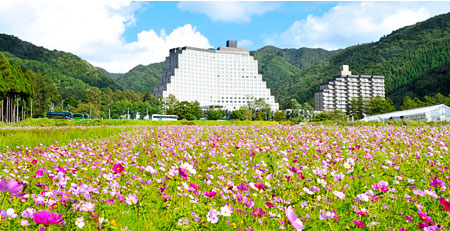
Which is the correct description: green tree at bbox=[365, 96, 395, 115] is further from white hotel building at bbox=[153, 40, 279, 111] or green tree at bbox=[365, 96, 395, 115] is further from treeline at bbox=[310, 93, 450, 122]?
white hotel building at bbox=[153, 40, 279, 111]

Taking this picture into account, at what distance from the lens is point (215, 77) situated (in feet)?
575

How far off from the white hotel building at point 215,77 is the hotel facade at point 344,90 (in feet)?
88.7

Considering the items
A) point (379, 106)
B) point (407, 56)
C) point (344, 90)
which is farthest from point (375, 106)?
point (407, 56)

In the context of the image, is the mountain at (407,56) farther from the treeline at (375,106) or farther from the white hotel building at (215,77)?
the white hotel building at (215,77)

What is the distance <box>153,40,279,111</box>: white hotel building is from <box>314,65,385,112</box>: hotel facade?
27048 mm

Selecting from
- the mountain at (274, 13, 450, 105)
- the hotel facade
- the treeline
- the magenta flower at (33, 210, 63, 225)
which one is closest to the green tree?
the treeline

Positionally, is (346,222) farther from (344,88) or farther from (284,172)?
(344,88)

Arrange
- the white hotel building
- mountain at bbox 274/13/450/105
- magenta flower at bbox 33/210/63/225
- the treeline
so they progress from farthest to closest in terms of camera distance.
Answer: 1. the white hotel building
2. mountain at bbox 274/13/450/105
3. the treeline
4. magenta flower at bbox 33/210/63/225

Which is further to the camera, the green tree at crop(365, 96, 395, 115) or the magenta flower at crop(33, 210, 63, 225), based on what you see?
the green tree at crop(365, 96, 395, 115)

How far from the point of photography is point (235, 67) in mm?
178750

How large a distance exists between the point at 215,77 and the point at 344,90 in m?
72.8

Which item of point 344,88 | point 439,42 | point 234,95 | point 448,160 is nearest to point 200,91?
point 234,95

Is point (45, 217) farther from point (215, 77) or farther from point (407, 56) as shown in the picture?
point (407, 56)

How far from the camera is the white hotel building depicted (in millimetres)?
164125
